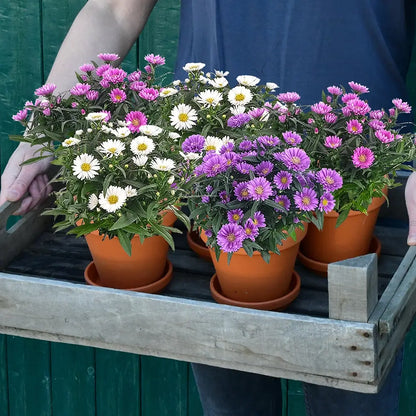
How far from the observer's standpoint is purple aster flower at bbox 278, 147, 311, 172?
3.63ft

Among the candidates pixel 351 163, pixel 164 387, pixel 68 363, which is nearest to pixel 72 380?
pixel 68 363

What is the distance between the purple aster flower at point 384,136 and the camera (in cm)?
122

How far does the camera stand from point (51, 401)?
2.64 meters

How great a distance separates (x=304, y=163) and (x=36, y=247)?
1.91 feet

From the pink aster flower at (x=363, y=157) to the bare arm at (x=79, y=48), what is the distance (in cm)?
59

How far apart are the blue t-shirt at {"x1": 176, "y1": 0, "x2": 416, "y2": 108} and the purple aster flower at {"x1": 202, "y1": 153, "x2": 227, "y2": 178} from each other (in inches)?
19.9

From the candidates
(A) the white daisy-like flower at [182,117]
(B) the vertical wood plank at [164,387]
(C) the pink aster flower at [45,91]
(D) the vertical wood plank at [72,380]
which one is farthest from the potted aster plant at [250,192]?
(D) the vertical wood plank at [72,380]

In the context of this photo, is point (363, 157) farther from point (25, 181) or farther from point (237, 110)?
point (25, 181)

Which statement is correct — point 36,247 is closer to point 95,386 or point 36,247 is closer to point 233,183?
point 233,183

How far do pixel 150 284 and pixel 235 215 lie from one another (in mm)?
236

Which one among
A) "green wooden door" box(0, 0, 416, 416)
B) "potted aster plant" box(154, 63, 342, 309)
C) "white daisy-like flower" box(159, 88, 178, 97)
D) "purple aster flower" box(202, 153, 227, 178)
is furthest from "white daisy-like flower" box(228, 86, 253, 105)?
"green wooden door" box(0, 0, 416, 416)

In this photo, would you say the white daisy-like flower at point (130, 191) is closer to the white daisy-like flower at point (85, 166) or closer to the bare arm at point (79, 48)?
the white daisy-like flower at point (85, 166)

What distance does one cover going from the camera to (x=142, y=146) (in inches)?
46.5

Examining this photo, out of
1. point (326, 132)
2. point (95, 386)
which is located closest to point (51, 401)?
point (95, 386)
